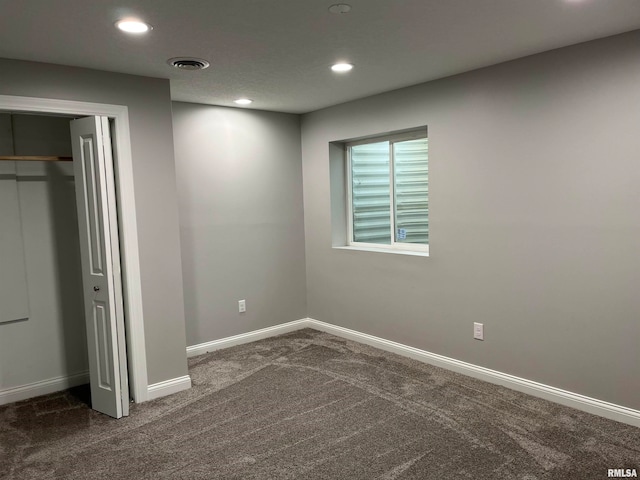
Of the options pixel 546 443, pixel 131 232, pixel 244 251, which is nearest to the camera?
pixel 546 443

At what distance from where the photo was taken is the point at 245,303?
4652mm

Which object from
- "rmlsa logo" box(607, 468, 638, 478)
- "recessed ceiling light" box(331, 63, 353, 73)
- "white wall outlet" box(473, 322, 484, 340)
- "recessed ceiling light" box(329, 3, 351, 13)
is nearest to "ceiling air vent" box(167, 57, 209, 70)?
"recessed ceiling light" box(331, 63, 353, 73)

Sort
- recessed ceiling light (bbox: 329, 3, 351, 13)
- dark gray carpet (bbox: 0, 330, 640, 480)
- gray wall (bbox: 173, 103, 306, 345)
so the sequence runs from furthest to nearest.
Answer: gray wall (bbox: 173, 103, 306, 345), dark gray carpet (bbox: 0, 330, 640, 480), recessed ceiling light (bbox: 329, 3, 351, 13)

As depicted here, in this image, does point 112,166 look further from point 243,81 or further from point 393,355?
point 393,355

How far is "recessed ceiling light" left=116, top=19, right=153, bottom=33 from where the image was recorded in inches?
89.1

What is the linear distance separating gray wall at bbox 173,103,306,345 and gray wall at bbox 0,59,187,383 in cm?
78

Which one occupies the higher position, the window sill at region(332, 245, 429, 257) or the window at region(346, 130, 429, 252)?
the window at region(346, 130, 429, 252)

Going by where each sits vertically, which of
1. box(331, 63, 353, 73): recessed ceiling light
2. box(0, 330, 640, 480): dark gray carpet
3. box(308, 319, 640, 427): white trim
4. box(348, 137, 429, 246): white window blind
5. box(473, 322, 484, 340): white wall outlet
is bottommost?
box(0, 330, 640, 480): dark gray carpet

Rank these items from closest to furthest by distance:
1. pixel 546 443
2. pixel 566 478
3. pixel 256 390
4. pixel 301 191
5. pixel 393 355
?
pixel 566 478, pixel 546 443, pixel 256 390, pixel 393 355, pixel 301 191

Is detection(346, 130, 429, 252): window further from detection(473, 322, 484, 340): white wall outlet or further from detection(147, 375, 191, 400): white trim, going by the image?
detection(147, 375, 191, 400): white trim

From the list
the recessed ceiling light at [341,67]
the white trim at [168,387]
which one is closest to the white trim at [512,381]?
the white trim at [168,387]

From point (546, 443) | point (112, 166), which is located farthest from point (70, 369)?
point (546, 443)

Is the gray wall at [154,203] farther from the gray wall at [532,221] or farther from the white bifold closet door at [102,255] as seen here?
the gray wall at [532,221]

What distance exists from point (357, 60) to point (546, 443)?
256cm
